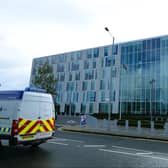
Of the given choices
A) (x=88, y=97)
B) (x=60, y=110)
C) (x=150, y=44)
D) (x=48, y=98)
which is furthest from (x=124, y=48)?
(x=48, y=98)

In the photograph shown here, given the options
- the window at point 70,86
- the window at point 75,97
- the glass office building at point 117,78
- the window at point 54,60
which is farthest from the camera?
the window at point 54,60

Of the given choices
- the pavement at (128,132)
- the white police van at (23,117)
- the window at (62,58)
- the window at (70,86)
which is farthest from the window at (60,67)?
the white police van at (23,117)

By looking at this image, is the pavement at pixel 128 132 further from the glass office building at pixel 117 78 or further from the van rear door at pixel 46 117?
the glass office building at pixel 117 78

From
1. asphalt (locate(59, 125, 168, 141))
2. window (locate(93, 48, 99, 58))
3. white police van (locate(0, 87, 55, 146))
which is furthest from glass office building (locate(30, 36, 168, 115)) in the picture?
white police van (locate(0, 87, 55, 146))

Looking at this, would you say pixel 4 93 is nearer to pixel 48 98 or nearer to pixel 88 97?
pixel 48 98

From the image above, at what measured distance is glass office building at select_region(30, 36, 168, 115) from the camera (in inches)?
1762

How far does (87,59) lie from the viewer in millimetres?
57312

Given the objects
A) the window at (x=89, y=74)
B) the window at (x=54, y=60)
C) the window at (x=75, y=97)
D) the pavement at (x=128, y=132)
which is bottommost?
the pavement at (x=128, y=132)

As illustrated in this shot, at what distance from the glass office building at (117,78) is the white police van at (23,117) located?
29.5 m

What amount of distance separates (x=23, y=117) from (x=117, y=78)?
44.5 m

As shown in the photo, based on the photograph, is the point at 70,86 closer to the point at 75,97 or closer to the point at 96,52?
the point at 75,97

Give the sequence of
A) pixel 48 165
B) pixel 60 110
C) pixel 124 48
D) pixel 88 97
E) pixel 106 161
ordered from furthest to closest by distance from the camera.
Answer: pixel 60 110
pixel 88 97
pixel 124 48
pixel 106 161
pixel 48 165

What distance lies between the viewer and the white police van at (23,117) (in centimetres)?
748

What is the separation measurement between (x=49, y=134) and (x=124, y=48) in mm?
44793
